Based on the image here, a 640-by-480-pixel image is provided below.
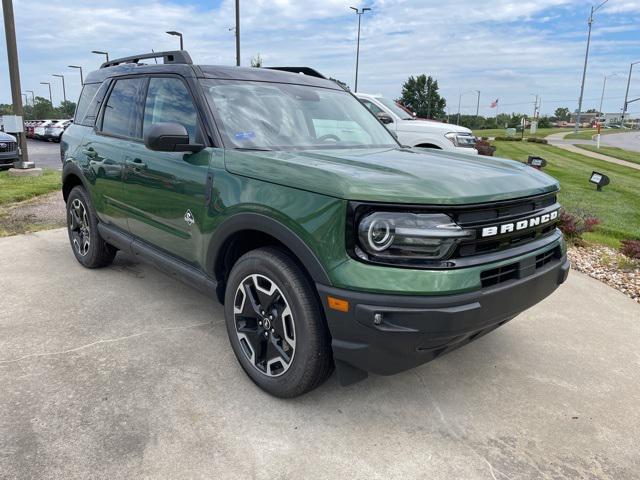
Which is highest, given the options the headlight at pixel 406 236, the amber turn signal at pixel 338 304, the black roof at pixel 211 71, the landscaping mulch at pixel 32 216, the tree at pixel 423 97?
the tree at pixel 423 97

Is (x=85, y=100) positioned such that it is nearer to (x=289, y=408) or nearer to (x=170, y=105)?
(x=170, y=105)

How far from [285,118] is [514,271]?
1.82 meters

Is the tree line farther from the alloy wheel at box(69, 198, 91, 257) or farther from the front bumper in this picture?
the front bumper

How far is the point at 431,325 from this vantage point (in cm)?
219

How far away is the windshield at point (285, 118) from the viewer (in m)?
3.20

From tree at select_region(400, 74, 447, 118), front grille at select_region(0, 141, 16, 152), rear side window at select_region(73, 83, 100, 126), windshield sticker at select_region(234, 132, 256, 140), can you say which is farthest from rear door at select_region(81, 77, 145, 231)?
tree at select_region(400, 74, 447, 118)

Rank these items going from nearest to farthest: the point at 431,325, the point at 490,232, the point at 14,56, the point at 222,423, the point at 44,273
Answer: the point at 431,325
the point at 490,232
the point at 222,423
the point at 44,273
the point at 14,56

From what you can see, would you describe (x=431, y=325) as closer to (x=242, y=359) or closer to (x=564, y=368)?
(x=242, y=359)

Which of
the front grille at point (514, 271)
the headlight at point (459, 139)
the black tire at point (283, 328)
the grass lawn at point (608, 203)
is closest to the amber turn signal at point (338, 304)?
the black tire at point (283, 328)

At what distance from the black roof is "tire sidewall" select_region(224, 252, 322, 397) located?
4.67ft

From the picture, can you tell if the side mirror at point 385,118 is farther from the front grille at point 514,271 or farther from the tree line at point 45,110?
the tree line at point 45,110

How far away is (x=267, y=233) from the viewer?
2641 millimetres

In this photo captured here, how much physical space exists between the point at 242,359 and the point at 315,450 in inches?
30.5

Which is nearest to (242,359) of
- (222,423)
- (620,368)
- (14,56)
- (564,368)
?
(222,423)
